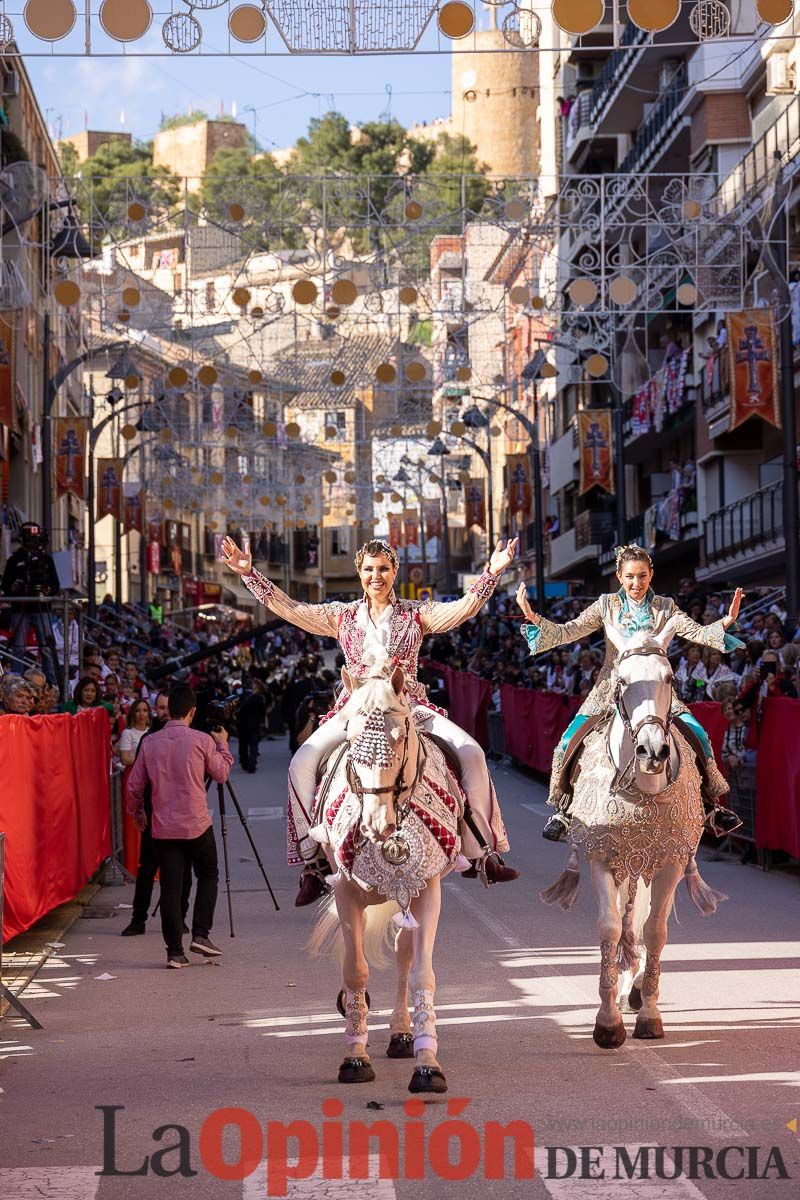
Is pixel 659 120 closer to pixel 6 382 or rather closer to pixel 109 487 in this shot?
pixel 109 487

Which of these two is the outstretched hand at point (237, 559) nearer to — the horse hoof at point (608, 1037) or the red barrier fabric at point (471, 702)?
the horse hoof at point (608, 1037)

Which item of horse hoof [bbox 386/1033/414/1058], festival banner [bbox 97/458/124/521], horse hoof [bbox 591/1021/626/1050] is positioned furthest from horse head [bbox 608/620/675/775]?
festival banner [bbox 97/458/124/521]

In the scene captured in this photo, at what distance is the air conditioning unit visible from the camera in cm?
4259

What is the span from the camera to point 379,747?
8141 mm

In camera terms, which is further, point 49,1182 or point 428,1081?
point 428,1081

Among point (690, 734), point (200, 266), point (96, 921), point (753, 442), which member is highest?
point (200, 266)

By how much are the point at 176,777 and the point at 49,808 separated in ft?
4.96

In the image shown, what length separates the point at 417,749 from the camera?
8.45 m

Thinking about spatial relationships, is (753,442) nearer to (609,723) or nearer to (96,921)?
(96,921)

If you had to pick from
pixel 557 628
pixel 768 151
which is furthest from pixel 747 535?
pixel 557 628

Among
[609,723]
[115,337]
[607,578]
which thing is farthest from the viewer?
[115,337]

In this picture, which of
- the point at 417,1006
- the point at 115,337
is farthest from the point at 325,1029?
the point at 115,337

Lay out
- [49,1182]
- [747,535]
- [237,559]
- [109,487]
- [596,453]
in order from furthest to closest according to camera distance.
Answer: [109,487], [596,453], [747,535], [237,559], [49,1182]

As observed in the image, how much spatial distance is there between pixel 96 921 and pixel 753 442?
3427 cm
